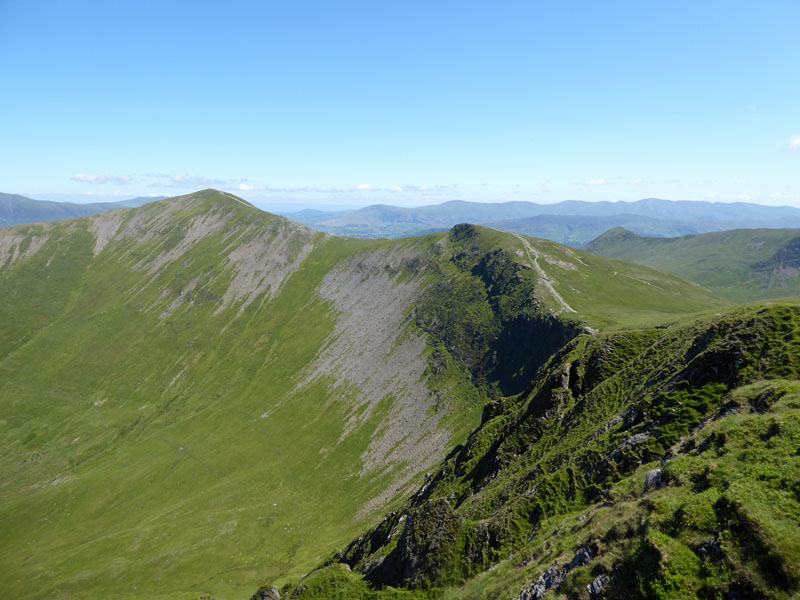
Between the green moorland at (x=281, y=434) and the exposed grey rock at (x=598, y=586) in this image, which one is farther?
the green moorland at (x=281, y=434)

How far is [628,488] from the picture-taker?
2983cm

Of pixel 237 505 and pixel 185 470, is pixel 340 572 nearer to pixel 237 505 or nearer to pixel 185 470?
pixel 237 505

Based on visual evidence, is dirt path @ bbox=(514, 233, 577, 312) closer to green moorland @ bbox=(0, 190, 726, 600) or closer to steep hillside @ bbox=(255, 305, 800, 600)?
green moorland @ bbox=(0, 190, 726, 600)

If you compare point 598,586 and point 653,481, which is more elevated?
point 653,481

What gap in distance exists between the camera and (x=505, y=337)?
14238 centimetres

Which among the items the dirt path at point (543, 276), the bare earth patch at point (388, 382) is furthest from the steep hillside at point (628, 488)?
the dirt path at point (543, 276)

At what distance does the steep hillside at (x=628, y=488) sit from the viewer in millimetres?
19141

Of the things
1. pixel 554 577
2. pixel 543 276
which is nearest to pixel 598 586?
pixel 554 577

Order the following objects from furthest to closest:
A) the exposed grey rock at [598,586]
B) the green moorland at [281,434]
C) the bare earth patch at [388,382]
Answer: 1. the bare earth patch at [388,382]
2. the green moorland at [281,434]
3. the exposed grey rock at [598,586]

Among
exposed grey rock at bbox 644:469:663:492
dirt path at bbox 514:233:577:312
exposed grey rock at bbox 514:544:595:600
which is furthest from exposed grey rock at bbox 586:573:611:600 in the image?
dirt path at bbox 514:233:577:312

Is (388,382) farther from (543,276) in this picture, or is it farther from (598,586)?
(598,586)

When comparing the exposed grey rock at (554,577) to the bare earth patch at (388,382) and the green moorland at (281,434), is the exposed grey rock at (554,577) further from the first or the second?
the bare earth patch at (388,382)

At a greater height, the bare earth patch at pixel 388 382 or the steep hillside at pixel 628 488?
the steep hillside at pixel 628 488

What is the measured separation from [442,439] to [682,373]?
84.1 metres
